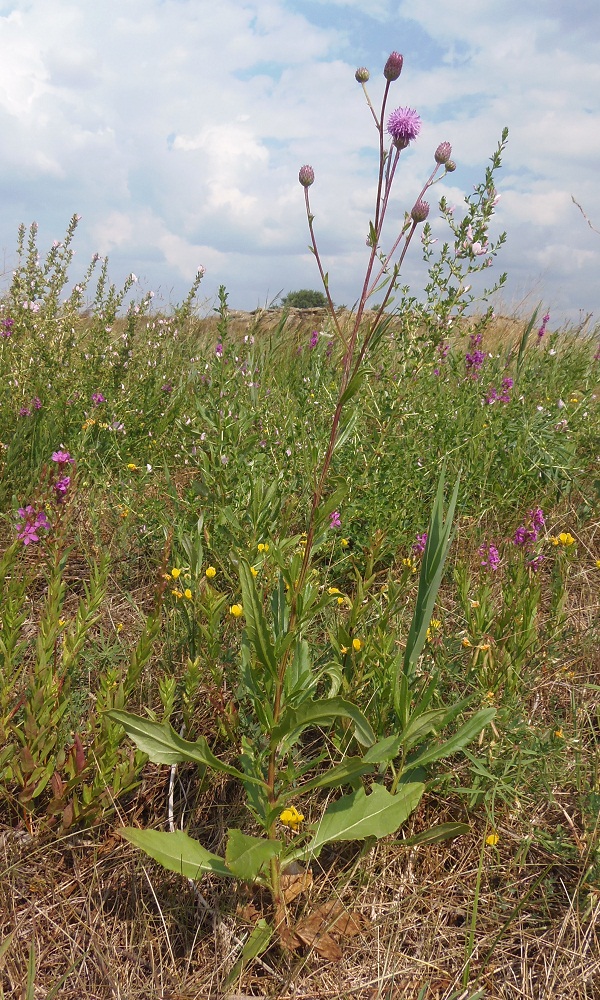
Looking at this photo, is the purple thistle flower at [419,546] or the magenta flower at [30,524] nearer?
the magenta flower at [30,524]

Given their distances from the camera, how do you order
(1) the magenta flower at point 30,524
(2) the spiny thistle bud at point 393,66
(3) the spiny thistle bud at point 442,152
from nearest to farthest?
1. (2) the spiny thistle bud at point 393,66
2. (3) the spiny thistle bud at point 442,152
3. (1) the magenta flower at point 30,524

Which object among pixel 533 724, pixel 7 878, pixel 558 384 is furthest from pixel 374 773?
pixel 558 384

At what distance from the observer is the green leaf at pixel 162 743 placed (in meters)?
1.55

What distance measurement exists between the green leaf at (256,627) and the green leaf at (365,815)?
1.28ft

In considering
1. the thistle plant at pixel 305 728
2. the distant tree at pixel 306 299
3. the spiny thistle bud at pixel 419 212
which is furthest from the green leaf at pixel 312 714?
the distant tree at pixel 306 299

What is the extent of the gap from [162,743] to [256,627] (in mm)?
384

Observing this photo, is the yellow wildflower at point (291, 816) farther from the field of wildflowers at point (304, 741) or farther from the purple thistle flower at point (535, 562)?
the purple thistle flower at point (535, 562)

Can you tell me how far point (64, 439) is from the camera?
3639 mm

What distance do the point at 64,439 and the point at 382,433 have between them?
180 cm

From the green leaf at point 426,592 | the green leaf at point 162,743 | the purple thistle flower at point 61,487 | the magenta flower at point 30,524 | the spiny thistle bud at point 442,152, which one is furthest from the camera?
the magenta flower at point 30,524

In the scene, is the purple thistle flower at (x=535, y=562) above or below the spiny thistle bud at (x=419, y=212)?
below

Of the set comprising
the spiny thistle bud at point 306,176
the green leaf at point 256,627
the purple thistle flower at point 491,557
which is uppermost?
the spiny thistle bud at point 306,176

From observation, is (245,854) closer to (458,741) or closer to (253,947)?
(253,947)

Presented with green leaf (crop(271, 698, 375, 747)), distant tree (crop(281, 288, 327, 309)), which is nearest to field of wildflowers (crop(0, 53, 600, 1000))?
green leaf (crop(271, 698, 375, 747))
